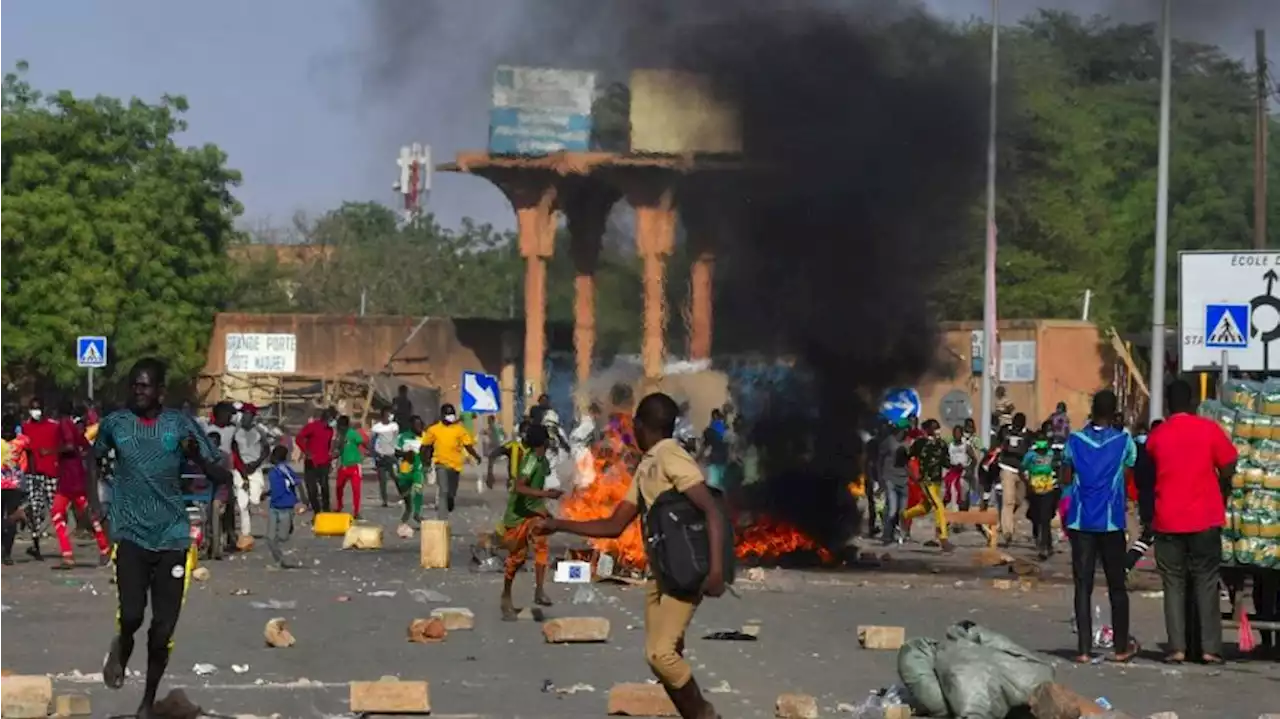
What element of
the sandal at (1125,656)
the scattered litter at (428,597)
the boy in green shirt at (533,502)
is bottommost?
the scattered litter at (428,597)

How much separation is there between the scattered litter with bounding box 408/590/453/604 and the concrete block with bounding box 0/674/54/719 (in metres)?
6.97

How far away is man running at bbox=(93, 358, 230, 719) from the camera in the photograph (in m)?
9.79

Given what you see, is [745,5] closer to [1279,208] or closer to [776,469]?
[776,469]

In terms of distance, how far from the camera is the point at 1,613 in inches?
621

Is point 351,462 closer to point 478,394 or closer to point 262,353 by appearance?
point 478,394

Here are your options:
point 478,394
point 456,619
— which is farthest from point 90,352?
point 456,619

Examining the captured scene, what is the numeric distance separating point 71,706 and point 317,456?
16384 mm

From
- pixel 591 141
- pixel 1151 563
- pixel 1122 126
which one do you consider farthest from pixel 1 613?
pixel 1122 126

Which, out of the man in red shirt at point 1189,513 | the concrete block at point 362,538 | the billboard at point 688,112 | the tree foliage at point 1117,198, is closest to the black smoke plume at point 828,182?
the billboard at point 688,112

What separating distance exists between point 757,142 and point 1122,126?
39292 millimetres

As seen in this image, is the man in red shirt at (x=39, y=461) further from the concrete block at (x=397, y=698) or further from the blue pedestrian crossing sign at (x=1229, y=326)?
the concrete block at (x=397, y=698)

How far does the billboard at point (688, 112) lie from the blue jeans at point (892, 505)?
477cm

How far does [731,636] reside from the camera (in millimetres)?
14008

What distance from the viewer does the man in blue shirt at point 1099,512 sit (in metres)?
12.8
